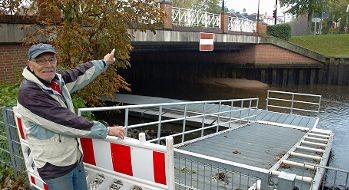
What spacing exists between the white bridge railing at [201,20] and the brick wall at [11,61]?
9.42 metres

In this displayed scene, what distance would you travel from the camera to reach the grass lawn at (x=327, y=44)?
3133 centimetres

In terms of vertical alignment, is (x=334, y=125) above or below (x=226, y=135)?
below

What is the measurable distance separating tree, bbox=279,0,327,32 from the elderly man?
39541 millimetres

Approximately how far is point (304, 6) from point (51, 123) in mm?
40602

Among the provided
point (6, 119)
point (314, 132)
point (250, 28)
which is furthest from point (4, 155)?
point (250, 28)

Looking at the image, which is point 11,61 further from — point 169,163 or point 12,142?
point 169,163

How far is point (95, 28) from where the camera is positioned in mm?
6809

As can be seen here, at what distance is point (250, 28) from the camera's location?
→ 2717cm

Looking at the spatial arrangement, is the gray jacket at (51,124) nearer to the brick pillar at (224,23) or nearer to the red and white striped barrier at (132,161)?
the red and white striped barrier at (132,161)

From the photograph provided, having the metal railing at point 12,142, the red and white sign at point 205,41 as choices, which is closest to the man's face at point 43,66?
the metal railing at point 12,142

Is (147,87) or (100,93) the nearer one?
(100,93)

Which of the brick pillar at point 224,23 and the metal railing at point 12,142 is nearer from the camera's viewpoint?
the metal railing at point 12,142

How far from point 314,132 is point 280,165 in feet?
15.1

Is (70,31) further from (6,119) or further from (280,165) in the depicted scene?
(280,165)
